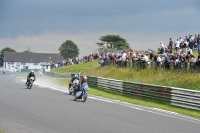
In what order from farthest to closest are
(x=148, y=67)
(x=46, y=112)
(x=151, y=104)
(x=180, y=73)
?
1. (x=148, y=67)
2. (x=180, y=73)
3. (x=151, y=104)
4. (x=46, y=112)

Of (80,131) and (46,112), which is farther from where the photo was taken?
(46,112)

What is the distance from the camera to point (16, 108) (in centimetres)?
1673

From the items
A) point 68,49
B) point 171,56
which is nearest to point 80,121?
point 171,56

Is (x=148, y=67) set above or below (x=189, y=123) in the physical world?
above

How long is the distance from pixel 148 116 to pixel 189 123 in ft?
6.23

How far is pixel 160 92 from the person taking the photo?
22719 millimetres

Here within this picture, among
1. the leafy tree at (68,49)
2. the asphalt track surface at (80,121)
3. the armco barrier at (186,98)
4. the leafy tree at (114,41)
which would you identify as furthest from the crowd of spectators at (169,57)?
the leafy tree at (68,49)

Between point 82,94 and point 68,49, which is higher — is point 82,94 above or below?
below

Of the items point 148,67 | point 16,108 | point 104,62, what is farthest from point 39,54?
point 16,108

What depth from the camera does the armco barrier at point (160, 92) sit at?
65.5 feet

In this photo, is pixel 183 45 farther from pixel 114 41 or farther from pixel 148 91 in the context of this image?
pixel 114 41

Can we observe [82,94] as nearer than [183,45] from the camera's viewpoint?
Yes

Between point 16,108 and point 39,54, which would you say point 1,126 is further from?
point 39,54

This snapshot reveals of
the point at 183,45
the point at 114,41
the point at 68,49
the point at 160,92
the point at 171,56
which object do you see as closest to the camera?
the point at 160,92
